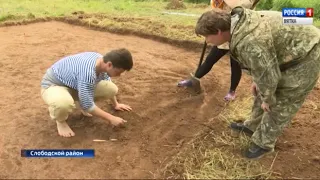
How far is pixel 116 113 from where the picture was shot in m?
3.79

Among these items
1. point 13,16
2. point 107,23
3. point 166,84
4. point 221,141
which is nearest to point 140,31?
point 107,23

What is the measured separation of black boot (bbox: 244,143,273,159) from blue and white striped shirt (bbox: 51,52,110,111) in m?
1.37

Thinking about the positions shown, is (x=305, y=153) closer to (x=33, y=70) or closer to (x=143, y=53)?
(x=143, y=53)

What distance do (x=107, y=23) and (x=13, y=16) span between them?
2001 millimetres

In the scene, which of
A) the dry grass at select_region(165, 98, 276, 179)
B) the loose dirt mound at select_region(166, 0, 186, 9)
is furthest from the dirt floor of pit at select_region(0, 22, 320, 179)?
the loose dirt mound at select_region(166, 0, 186, 9)

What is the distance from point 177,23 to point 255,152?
171 inches

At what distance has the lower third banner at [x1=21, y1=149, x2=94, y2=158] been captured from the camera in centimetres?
308

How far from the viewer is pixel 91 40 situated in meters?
6.18

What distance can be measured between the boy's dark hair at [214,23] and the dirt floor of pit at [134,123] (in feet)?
3.84

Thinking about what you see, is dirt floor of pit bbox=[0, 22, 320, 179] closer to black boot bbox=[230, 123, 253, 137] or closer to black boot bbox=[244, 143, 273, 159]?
black boot bbox=[244, 143, 273, 159]

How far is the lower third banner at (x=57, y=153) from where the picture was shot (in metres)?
3.08

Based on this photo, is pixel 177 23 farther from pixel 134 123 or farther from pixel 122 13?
pixel 134 123

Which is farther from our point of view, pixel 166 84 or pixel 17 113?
pixel 166 84

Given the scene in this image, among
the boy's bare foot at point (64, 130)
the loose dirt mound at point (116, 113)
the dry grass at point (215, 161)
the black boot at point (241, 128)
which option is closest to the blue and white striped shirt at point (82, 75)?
the boy's bare foot at point (64, 130)
